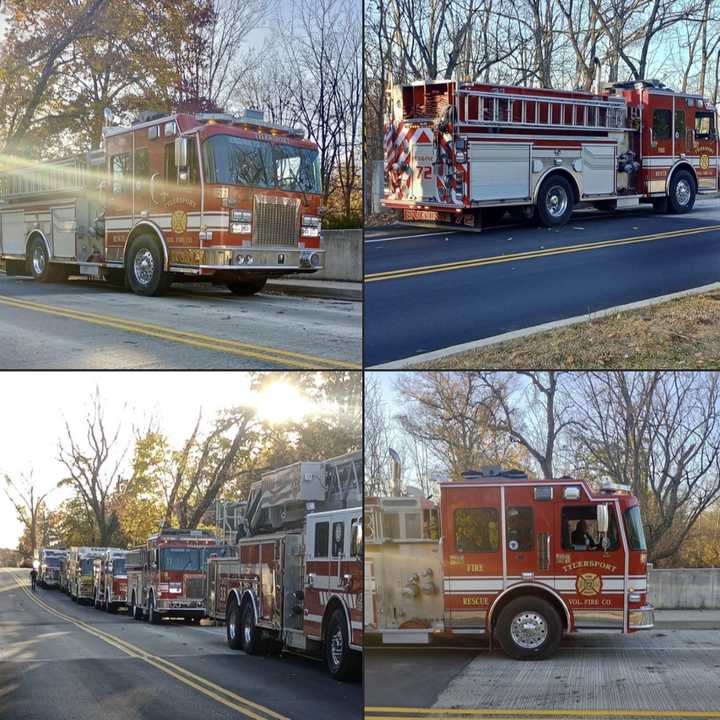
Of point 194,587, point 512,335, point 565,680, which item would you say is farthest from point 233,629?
point 512,335

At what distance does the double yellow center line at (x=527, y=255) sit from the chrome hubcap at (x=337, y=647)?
2.92 m

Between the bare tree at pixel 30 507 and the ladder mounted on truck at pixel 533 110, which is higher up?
the ladder mounted on truck at pixel 533 110

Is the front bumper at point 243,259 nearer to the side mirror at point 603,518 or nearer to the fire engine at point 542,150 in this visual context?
the fire engine at point 542,150

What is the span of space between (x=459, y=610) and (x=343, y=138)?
4004mm

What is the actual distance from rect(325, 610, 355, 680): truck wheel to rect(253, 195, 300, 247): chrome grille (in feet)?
10.8

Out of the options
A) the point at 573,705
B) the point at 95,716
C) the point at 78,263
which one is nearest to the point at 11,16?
the point at 78,263

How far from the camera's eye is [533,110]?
1127cm

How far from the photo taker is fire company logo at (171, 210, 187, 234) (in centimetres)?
958

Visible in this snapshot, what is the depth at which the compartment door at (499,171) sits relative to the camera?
11570 millimetres

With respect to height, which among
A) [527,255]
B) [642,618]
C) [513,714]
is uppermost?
[527,255]

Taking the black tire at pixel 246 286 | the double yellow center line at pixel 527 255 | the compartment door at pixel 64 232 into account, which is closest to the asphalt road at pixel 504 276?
the double yellow center line at pixel 527 255

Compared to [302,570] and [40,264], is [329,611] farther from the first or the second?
[40,264]

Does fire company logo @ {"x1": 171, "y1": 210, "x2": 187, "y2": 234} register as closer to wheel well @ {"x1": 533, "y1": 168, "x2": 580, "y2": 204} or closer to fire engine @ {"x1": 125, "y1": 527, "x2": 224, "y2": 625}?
fire engine @ {"x1": 125, "y1": 527, "x2": 224, "y2": 625}

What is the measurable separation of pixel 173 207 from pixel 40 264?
1401mm
